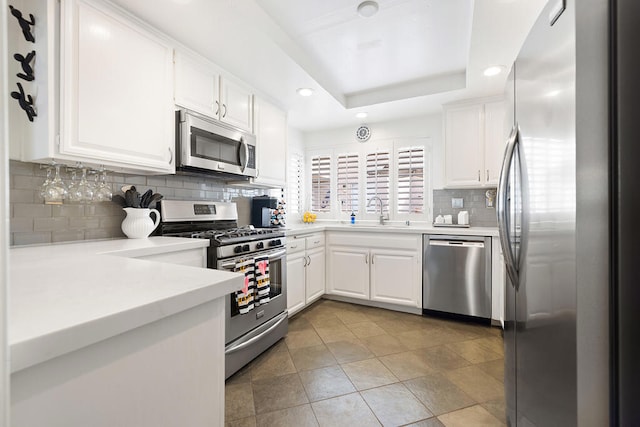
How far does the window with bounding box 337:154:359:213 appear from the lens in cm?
395

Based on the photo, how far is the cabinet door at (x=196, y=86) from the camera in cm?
200

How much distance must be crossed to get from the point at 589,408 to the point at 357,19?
2.27 metres

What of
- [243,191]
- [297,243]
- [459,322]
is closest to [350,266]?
Answer: [297,243]

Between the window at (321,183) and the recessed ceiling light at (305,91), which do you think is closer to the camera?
the recessed ceiling light at (305,91)

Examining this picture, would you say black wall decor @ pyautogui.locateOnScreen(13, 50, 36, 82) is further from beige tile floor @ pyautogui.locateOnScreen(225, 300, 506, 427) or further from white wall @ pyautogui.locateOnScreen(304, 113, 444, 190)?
white wall @ pyautogui.locateOnScreen(304, 113, 444, 190)

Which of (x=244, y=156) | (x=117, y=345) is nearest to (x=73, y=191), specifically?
(x=244, y=156)

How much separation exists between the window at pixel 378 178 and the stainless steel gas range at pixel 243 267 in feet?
5.63

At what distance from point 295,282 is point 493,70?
2580mm

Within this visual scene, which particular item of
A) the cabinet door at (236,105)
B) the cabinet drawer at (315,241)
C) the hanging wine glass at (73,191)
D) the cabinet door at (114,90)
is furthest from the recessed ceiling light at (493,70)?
the hanging wine glass at (73,191)

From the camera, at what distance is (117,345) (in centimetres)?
51

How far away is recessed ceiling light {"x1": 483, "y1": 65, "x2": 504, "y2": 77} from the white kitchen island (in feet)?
8.74

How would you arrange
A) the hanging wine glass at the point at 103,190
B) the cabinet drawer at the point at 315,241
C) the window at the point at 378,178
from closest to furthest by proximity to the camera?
the hanging wine glass at the point at 103,190 → the cabinet drawer at the point at 315,241 → the window at the point at 378,178

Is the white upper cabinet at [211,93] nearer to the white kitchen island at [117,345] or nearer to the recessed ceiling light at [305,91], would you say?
the recessed ceiling light at [305,91]

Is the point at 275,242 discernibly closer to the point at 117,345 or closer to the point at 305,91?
the point at 305,91
